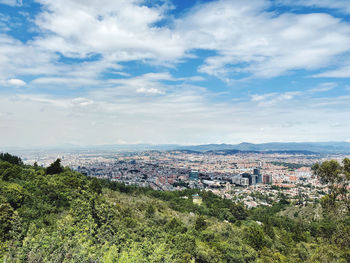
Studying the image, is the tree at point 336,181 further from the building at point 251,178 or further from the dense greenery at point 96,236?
the building at point 251,178

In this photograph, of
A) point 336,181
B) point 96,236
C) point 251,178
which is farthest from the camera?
point 251,178

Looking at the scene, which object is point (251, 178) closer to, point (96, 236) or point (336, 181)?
point (336, 181)

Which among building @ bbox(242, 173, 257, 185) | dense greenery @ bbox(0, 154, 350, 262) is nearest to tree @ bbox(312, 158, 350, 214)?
dense greenery @ bbox(0, 154, 350, 262)

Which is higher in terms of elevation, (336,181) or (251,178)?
(336,181)

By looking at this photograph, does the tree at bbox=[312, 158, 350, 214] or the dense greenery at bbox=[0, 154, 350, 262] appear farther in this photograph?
the tree at bbox=[312, 158, 350, 214]

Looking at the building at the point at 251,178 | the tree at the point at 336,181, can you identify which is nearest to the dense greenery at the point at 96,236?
the tree at the point at 336,181

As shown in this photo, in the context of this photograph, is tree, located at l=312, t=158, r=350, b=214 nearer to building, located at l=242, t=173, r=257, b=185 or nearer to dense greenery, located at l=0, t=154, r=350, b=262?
dense greenery, located at l=0, t=154, r=350, b=262

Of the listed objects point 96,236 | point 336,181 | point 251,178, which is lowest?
point 251,178

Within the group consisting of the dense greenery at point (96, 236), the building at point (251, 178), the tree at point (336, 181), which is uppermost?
the tree at point (336, 181)

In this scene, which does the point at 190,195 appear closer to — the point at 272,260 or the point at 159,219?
the point at 159,219

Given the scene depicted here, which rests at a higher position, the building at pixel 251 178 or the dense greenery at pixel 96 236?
the dense greenery at pixel 96 236

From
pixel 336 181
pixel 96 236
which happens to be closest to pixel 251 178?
pixel 336 181

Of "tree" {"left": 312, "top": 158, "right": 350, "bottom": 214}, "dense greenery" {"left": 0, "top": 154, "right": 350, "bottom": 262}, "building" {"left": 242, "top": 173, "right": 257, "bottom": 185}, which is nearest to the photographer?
"dense greenery" {"left": 0, "top": 154, "right": 350, "bottom": 262}

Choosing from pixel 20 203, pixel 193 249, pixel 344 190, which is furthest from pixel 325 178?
pixel 20 203
